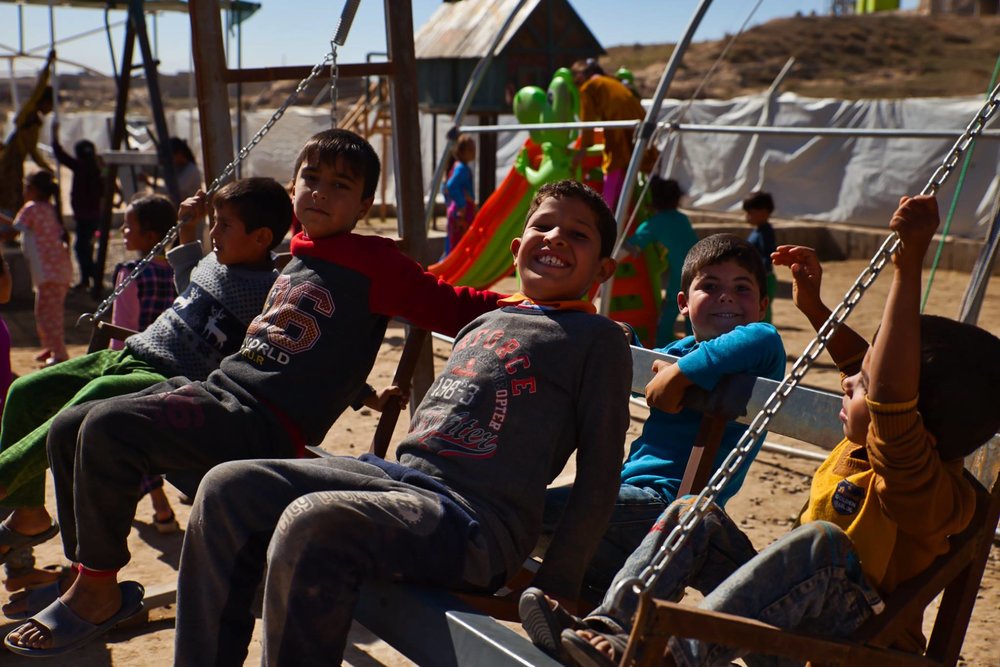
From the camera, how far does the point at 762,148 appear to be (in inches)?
660

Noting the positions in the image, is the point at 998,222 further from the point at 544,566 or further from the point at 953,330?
the point at 544,566

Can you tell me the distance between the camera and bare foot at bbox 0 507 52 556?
3180mm

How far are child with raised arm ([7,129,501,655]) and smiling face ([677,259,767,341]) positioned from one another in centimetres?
55

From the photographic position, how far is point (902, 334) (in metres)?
1.78

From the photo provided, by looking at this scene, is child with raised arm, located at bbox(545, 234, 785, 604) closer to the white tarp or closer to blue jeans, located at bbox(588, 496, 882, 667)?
blue jeans, located at bbox(588, 496, 882, 667)

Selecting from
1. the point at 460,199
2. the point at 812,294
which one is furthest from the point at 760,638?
Answer: the point at 460,199

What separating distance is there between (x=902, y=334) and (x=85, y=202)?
10.4 meters

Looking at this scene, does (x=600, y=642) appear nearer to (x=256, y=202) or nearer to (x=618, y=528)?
(x=618, y=528)

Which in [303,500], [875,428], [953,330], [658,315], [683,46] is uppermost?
[683,46]

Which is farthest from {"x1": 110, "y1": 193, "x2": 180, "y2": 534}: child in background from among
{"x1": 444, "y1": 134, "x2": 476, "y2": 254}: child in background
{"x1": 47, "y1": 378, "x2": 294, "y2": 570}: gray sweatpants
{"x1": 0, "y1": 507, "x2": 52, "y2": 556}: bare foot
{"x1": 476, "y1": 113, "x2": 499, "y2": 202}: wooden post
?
{"x1": 476, "y1": 113, "x2": 499, "y2": 202}: wooden post

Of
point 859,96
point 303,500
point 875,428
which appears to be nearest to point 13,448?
point 303,500

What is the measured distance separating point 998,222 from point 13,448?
335 cm

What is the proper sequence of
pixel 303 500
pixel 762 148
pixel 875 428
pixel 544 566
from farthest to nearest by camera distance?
pixel 762 148 < pixel 544 566 < pixel 303 500 < pixel 875 428

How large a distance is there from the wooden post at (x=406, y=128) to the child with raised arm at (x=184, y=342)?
0.58 meters
